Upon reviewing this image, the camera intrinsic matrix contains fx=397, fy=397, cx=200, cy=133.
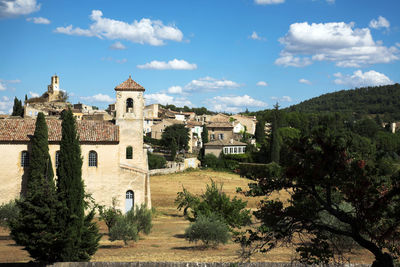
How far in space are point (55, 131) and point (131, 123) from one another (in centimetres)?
670

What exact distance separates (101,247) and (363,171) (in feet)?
60.5

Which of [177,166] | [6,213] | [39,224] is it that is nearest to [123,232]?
[39,224]

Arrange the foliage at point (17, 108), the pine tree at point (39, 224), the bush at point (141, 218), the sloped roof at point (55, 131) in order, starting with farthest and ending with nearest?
the foliage at point (17, 108) < the sloped roof at point (55, 131) < the bush at point (141, 218) < the pine tree at point (39, 224)

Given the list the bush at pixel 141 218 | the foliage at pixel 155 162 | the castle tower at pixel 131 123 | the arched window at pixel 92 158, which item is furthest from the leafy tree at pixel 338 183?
the foliage at pixel 155 162

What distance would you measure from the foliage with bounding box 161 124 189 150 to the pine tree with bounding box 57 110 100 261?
5932cm

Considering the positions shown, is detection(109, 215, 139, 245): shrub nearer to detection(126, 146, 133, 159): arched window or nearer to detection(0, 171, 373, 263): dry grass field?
detection(0, 171, 373, 263): dry grass field

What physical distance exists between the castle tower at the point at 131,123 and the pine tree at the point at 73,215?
14.8 meters

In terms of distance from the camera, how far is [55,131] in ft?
112

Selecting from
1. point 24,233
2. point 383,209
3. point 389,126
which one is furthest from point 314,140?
point 389,126

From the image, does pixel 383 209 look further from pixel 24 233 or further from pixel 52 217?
pixel 24 233

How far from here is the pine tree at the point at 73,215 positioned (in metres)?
18.2

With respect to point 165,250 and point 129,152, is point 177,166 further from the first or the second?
Result: point 165,250

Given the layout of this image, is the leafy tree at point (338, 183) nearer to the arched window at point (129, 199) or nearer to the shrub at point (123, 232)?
the shrub at point (123, 232)

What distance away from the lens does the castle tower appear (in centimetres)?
3675
